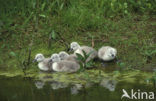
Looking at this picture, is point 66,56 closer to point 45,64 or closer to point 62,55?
point 62,55

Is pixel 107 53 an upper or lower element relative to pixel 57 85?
upper

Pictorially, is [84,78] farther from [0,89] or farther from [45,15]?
[45,15]

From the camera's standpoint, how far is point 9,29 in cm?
790

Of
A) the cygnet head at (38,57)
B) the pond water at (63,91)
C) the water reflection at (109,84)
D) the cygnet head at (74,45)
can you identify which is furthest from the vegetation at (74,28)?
the pond water at (63,91)

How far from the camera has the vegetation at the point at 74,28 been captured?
22.5 ft

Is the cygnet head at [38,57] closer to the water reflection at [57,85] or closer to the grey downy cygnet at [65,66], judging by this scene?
the grey downy cygnet at [65,66]

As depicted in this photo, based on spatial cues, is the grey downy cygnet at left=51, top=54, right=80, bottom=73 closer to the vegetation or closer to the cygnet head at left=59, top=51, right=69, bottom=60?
the cygnet head at left=59, top=51, right=69, bottom=60

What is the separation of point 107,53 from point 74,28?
1.53m

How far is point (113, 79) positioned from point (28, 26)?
317cm

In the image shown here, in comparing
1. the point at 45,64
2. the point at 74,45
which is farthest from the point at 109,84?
the point at 74,45

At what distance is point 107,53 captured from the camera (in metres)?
6.32

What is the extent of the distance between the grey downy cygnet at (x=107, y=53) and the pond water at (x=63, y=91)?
106cm

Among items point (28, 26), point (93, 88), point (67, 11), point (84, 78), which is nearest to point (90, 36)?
point (67, 11)

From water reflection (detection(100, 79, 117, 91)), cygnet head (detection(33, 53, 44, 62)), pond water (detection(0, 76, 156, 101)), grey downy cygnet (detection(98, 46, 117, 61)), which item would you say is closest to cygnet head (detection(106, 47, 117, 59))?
grey downy cygnet (detection(98, 46, 117, 61))
